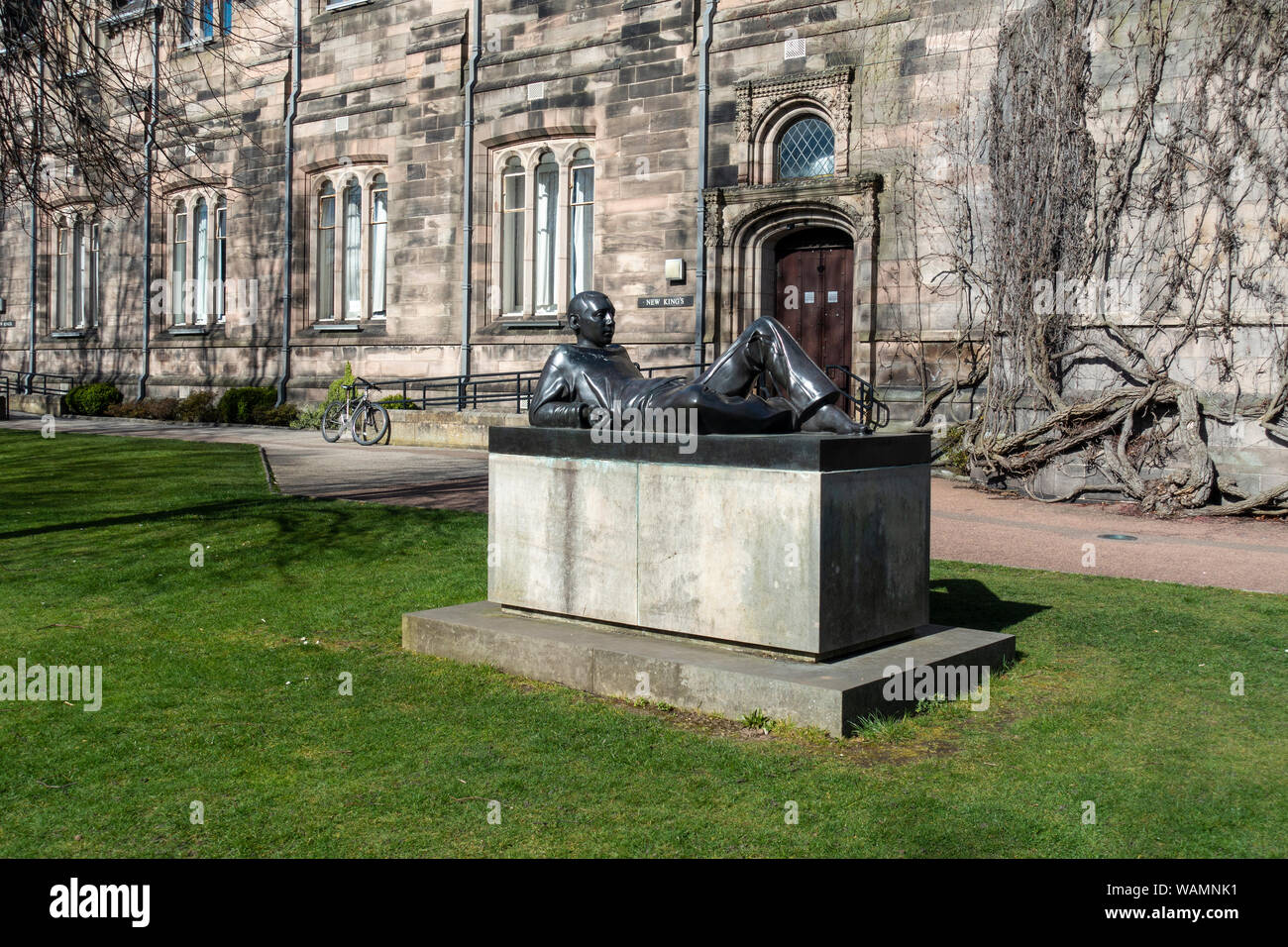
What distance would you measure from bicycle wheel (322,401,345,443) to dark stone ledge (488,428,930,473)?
50.7ft

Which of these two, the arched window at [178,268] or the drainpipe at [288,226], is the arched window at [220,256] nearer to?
the arched window at [178,268]

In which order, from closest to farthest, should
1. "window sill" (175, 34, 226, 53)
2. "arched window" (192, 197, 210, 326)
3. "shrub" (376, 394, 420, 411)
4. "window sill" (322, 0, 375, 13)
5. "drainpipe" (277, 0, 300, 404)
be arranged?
"window sill" (175, 34, 226, 53) → "shrub" (376, 394, 420, 411) → "window sill" (322, 0, 375, 13) → "drainpipe" (277, 0, 300, 404) → "arched window" (192, 197, 210, 326)

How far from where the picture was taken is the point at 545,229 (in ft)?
76.9

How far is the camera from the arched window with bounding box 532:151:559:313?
23.2 m

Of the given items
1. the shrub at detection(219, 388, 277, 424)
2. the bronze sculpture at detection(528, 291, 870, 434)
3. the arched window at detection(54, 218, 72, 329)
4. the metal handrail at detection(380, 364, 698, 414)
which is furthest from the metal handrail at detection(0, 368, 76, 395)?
the bronze sculpture at detection(528, 291, 870, 434)

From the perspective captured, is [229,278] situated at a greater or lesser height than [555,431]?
greater

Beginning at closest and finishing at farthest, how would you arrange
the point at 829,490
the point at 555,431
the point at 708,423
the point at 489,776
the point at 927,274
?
the point at 489,776
the point at 829,490
the point at 708,423
the point at 555,431
the point at 927,274

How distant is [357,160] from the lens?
2584 centimetres

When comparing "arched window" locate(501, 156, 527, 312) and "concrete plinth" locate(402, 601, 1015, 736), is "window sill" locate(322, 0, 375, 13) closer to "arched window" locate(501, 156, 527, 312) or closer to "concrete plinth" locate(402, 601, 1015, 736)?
"arched window" locate(501, 156, 527, 312)

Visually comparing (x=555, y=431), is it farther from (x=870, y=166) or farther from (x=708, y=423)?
(x=870, y=166)

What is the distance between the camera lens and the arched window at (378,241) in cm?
2592

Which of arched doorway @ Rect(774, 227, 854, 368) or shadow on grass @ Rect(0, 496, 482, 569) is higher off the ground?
arched doorway @ Rect(774, 227, 854, 368)

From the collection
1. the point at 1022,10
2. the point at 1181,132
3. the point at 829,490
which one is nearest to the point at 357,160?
the point at 1022,10

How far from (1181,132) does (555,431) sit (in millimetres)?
11392
